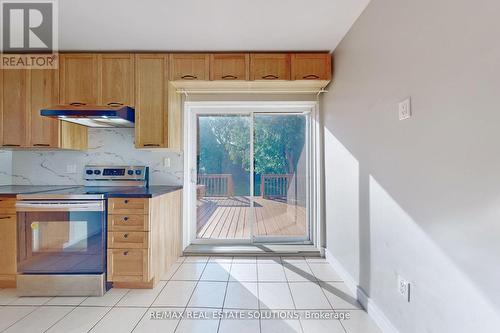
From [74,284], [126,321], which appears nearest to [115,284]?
[74,284]

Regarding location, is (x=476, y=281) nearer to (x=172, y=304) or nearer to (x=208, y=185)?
(x=172, y=304)

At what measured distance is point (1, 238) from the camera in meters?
2.50

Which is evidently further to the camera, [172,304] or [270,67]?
[270,67]

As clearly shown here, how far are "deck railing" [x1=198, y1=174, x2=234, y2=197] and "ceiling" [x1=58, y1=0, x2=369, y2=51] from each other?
5.25ft

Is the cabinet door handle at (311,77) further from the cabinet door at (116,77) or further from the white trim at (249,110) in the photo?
the cabinet door at (116,77)

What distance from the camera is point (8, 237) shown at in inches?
98.4

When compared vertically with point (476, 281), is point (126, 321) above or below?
below

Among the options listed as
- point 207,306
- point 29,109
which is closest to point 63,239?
point 207,306

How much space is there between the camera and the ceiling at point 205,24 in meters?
2.17

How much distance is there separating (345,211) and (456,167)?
58.9 inches

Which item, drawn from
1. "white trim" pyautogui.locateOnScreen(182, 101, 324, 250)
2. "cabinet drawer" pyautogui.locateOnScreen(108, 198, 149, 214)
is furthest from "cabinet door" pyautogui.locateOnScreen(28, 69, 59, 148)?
"white trim" pyautogui.locateOnScreen(182, 101, 324, 250)

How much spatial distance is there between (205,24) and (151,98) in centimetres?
104

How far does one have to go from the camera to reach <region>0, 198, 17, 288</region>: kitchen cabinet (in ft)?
8.19

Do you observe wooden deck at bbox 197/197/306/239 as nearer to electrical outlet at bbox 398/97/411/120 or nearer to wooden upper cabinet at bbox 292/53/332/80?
wooden upper cabinet at bbox 292/53/332/80
